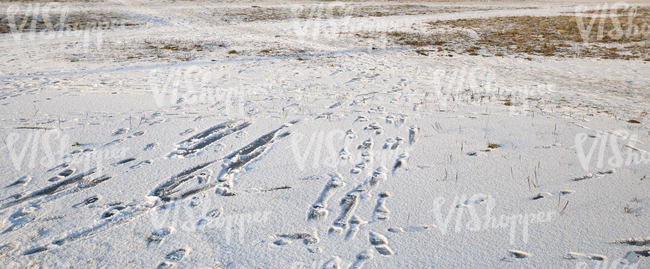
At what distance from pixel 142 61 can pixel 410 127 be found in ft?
26.3

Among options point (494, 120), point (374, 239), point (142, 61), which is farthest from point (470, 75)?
point (142, 61)

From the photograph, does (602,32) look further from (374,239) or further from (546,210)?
(374,239)

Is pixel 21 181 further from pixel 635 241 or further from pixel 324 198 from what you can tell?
pixel 635 241

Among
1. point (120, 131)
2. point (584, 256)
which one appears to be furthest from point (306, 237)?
point (120, 131)

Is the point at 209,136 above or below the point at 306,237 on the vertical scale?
above

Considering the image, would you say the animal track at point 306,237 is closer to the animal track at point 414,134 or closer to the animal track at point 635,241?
the animal track at point 414,134

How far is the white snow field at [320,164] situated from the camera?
9.29 feet

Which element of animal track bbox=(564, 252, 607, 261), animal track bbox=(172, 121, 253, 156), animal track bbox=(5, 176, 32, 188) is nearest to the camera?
animal track bbox=(564, 252, 607, 261)

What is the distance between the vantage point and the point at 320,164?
4.23m

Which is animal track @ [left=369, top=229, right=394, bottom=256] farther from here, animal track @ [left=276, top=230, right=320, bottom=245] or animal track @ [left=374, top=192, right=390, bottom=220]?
animal track @ [left=276, top=230, right=320, bottom=245]

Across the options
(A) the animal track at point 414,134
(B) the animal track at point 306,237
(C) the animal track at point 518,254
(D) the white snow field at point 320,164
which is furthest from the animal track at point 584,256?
(A) the animal track at point 414,134

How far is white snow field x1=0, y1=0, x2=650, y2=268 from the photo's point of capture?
9.29 ft

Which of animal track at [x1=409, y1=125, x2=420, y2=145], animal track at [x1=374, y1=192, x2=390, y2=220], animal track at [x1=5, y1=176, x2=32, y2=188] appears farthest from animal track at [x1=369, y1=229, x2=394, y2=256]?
animal track at [x1=5, y1=176, x2=32, y2=188]

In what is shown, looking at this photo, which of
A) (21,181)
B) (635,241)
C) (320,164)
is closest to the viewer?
(635,241)
